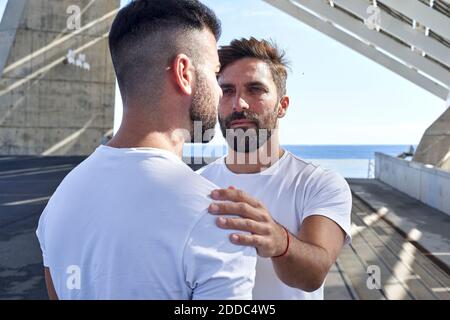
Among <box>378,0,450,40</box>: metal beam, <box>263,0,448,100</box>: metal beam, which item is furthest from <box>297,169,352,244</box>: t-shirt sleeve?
<box>263,0,448,100</box>: metal beam

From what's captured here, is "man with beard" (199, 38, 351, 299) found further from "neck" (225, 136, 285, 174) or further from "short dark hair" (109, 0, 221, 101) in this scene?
"short dark hair" (109, 0, 221, 101)

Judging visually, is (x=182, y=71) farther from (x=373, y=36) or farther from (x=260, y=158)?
(x=373, y=36)

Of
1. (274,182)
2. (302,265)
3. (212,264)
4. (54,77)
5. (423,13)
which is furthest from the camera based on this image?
(54,77)

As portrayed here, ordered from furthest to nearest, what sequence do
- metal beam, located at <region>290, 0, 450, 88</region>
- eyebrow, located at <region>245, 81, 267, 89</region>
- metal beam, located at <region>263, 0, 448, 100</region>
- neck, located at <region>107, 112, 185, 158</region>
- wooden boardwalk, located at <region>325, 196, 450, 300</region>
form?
metal beam, located at <region>263, 0, 448, 100</region>
metal beam, located at <region>290, 0, 450, 88</region>
wooden boardwalk, located at <region>325, 196, 450, 300</region>
eyebrow, located at <region>245, 81, 267, 89</region>
neck, located at <region>107, 112, 185, 158</region>

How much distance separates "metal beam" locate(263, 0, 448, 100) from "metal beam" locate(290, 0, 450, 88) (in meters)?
1.66

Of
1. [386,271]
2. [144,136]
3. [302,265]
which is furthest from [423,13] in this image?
[144,136]

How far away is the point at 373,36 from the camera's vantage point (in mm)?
21828

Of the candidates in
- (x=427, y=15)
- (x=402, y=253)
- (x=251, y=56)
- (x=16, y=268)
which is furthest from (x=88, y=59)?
(x=251, y=56)

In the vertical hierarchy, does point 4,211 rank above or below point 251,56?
below

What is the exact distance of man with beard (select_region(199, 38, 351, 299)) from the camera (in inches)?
59.6

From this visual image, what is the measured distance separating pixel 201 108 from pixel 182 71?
0.14 m

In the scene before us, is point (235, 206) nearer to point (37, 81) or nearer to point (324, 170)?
point (324, 170)

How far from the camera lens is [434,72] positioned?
24141 millimetres

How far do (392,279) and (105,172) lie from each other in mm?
5055
